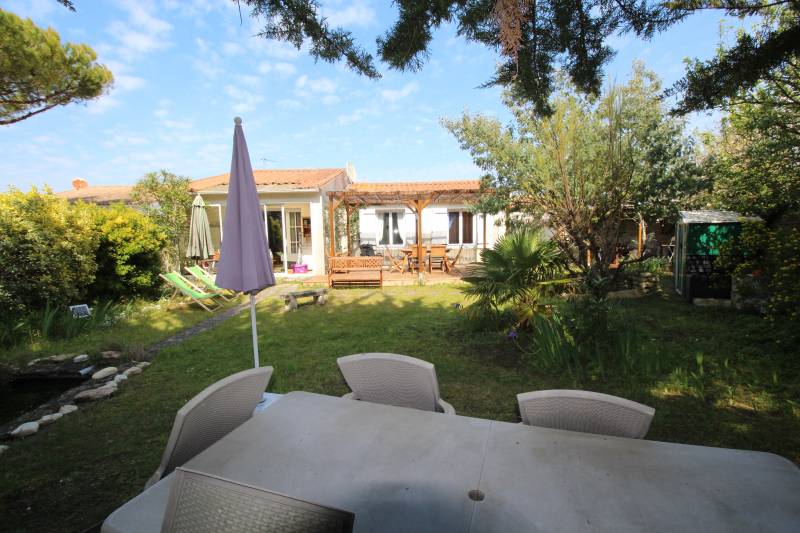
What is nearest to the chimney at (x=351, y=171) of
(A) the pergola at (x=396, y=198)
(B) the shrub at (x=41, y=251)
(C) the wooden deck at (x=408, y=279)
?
(A) the pergola at (x=396, y=198)

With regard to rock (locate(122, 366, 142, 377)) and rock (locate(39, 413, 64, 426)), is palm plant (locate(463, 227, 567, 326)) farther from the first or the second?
rock (locate(39, 413, 64, 426))

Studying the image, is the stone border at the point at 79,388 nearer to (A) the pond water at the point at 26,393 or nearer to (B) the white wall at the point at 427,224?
(A) the pond water at the point at 26,393

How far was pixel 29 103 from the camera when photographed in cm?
789

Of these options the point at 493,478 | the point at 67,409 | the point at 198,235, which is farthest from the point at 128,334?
the point at 493,478

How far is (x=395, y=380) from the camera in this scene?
8.14 ft

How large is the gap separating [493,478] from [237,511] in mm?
849

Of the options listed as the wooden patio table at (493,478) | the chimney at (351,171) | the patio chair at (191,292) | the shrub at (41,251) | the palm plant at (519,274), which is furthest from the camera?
the chimney at (351,171)

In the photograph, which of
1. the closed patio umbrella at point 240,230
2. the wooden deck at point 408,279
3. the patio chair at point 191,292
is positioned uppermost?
the closed patio umbrella at point 240,230

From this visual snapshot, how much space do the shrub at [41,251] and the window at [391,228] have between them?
1209 cm

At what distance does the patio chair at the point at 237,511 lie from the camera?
0.93m

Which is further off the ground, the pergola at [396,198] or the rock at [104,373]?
the pergola at [396,198]

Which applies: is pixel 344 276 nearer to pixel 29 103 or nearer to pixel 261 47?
pixel 29 103

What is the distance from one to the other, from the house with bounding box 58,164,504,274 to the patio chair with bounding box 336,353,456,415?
35.9ft

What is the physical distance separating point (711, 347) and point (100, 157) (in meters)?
16.4
